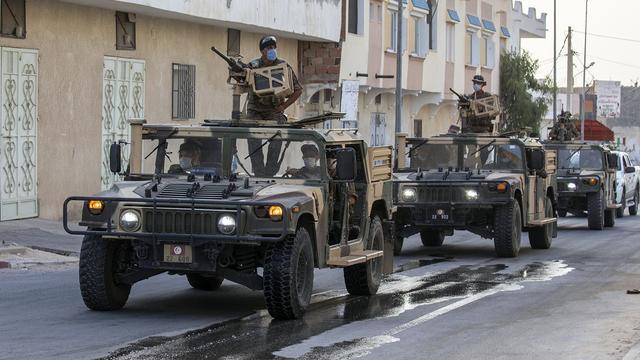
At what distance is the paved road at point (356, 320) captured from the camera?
1034cm

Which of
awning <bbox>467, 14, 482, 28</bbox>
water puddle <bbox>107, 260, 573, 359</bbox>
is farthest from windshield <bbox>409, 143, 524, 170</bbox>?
awning <bbox>467, 14, 482, 28</bbox>

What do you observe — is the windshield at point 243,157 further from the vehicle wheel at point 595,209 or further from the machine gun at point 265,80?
the vehicle wheel at point 595,209

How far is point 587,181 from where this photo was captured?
93.9 ft

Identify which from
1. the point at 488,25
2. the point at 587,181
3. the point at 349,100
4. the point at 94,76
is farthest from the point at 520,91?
the point at 94,76

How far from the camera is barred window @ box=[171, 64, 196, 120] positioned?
28609 mm

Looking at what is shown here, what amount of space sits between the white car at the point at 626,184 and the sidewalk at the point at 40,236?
583 inches

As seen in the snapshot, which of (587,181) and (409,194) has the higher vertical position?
(587,181)

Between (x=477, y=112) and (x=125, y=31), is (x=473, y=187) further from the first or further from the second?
(x=125, y=31)

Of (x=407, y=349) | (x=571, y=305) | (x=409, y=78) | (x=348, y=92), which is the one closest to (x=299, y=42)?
(x=348, y=92)

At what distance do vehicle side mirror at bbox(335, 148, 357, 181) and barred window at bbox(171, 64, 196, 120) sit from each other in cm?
1630

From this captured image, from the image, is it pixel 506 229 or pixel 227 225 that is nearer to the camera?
pixel 227 225

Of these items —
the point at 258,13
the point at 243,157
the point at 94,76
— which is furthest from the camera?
the point at 258,13

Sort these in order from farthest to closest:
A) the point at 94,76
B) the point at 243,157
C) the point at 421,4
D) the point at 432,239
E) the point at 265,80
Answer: the point at 421,4
the point at 94,76
the point at 432,239
the point at 265,80
the point at 243,157

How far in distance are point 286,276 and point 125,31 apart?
50.8 feet
